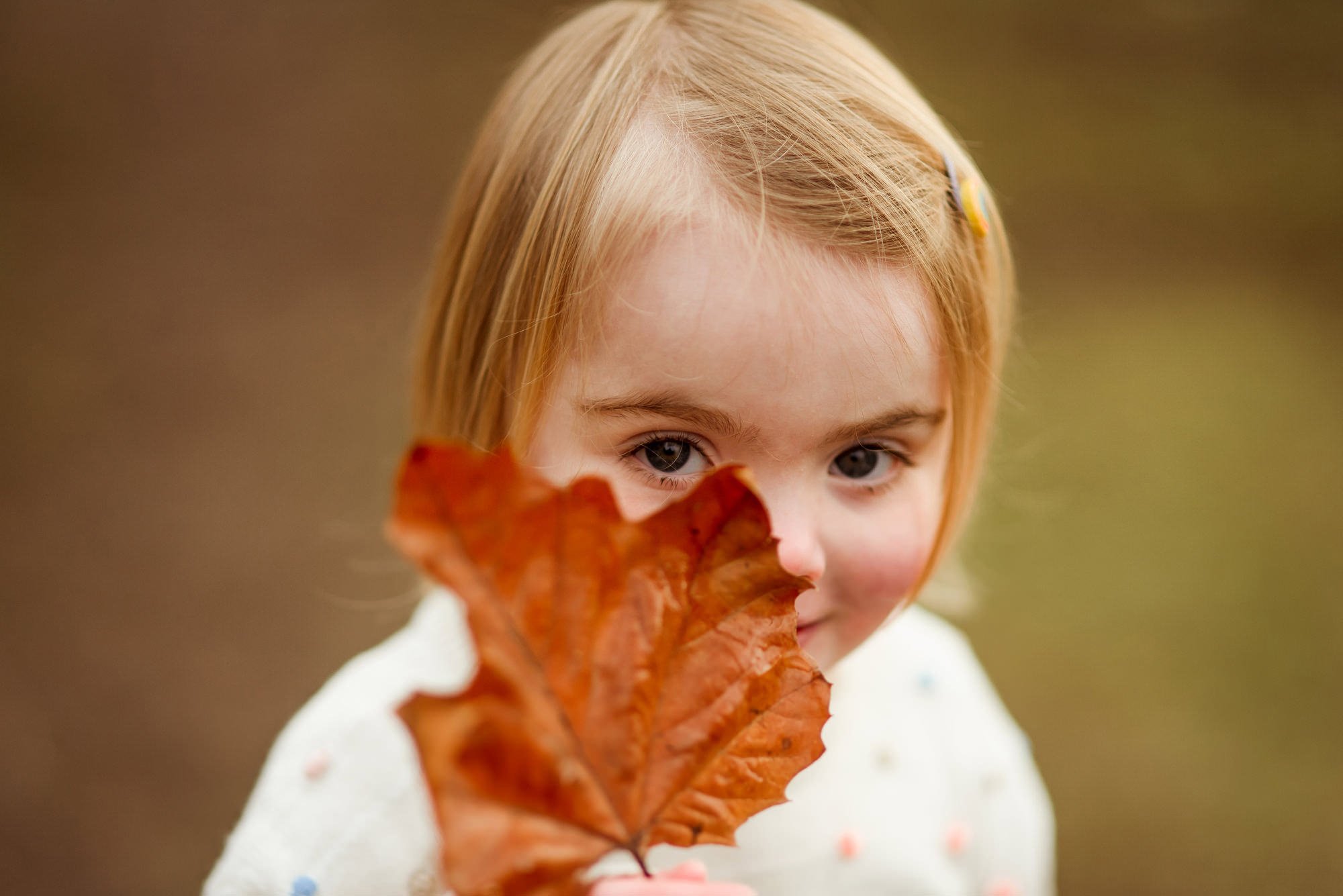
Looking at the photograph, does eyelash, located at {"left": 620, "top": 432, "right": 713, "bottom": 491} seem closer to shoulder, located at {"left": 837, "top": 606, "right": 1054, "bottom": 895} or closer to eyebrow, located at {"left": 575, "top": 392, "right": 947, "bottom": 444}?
eyebrow, located at {"left": 575, "top": 392, "right": 947, "bottom": 444}

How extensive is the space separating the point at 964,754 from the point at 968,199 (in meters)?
0.53

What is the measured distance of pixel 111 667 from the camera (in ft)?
6.12

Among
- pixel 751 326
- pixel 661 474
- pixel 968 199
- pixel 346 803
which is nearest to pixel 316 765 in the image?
pixel 346 803

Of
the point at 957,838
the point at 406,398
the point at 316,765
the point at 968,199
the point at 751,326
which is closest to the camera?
the point at 751,326

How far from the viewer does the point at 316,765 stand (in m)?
0.83

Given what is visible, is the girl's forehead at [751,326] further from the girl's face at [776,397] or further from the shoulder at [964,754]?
the shoulder at [964,754]

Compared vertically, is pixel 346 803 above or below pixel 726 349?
below

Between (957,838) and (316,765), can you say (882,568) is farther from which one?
(316,765)

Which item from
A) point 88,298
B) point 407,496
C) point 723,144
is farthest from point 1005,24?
point 407,496

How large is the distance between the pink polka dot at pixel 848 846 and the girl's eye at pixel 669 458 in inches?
15.6

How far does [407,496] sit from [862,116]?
467mm

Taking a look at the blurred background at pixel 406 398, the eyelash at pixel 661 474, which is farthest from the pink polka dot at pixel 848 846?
the blurred background at pixel 406 398

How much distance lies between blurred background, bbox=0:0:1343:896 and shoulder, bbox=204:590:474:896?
1.04m

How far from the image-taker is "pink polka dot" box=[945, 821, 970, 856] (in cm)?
94
